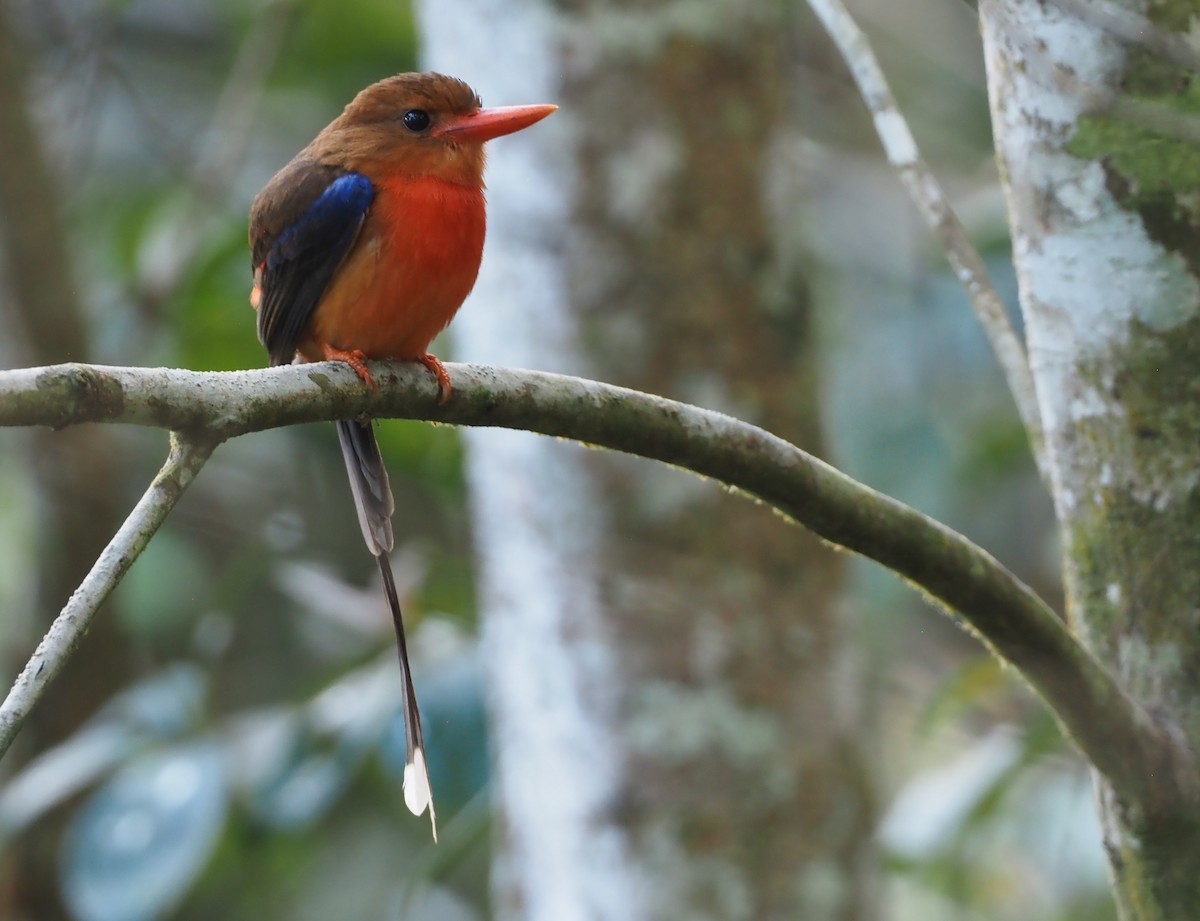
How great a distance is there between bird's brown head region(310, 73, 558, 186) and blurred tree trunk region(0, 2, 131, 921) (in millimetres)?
2263

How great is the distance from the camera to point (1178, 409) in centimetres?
175

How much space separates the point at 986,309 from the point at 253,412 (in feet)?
3.44

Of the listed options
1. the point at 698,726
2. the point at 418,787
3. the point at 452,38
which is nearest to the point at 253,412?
the point at 418,787

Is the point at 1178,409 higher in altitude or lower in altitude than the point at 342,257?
higher

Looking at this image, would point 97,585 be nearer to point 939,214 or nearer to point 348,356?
point 348,356

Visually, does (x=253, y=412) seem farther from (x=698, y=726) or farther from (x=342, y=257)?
(x=698, y=726)

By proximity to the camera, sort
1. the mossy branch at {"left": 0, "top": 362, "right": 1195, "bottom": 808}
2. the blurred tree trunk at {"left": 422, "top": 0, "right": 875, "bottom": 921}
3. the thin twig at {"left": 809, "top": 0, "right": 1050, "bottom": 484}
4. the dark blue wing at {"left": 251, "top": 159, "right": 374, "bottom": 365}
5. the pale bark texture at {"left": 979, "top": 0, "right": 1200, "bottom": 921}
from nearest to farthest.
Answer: the mossy branch at {"left": 0, "top": 362, "right": 1195, "bottom": 808}, the pale bark texture at {"left": 979, "top": 0, "right": 1200, "bottom": 921}, the thin twig at {"left": 809, "top": 0, "right": 1050, "bottom": 484}, the dark blue wing at {"left": 251, "top": 159, "right": 374, "bottom": 365}, the blurred tree trunk at {"left": 422, "top": 0, "right": 875, "bottom": 921}

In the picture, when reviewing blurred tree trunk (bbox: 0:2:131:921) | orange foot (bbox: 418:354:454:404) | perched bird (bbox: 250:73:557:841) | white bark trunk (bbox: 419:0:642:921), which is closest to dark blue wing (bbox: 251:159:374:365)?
perched bird (bbox: 250:73:557:841)

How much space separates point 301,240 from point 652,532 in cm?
127

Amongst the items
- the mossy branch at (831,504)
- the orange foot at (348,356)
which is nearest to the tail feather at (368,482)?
the orange foot at (348,356)

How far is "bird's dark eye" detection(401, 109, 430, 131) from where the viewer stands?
8.47ft

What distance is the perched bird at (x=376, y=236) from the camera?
90.7 inches

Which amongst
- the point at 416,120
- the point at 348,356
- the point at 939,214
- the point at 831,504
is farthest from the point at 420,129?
the point at 831,504

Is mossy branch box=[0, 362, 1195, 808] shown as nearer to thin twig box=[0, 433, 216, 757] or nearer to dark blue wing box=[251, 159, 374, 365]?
thin twig box=[0, 433, 216, 757]
